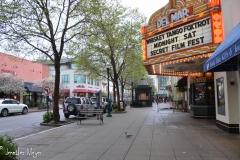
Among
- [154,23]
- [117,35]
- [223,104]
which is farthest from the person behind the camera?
[117,35]

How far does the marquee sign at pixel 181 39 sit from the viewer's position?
32.2ft

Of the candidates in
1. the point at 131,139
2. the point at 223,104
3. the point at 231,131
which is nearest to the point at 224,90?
the point at 223,104

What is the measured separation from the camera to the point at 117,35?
2106 cm

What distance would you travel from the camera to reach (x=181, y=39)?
36.0ft

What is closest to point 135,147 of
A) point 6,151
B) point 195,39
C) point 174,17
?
point 6,151

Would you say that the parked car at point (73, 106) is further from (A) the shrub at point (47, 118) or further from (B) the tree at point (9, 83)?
(B) the tree at point (9, 83)

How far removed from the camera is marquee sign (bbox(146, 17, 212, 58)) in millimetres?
9812

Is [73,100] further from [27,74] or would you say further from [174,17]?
[27,74]

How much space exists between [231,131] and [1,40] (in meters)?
12.7

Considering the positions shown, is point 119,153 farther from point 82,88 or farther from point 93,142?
point 82,88

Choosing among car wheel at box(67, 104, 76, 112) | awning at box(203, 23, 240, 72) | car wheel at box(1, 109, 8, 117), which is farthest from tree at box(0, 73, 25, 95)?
awning at box(203, 23, 240, 72)

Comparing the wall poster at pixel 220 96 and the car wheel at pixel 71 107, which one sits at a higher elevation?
the wall poster at pixel 220 96

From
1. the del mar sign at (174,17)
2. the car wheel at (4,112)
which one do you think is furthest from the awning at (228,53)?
the car wheel at (4,112)

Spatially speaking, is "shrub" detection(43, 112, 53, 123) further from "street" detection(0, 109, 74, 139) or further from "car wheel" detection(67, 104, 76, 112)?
"car wheel" detection(67, 104, 76, 112)
